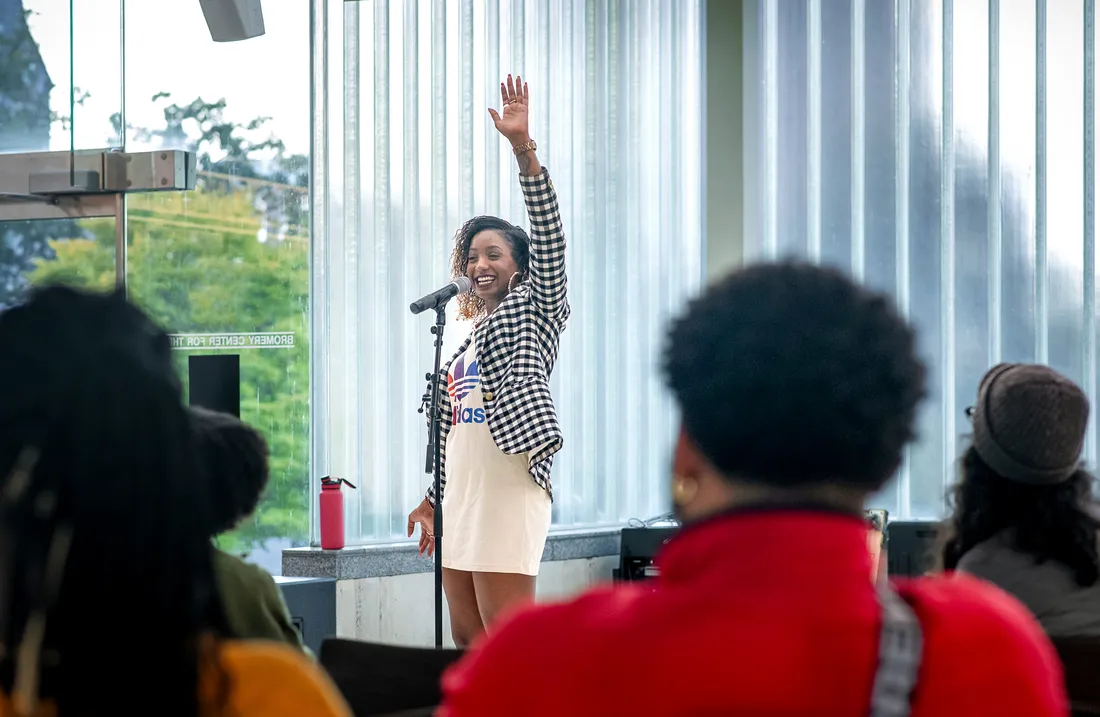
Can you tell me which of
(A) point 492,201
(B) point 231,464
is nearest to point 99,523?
(B) point 231,464

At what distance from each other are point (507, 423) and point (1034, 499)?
1962 millimetres

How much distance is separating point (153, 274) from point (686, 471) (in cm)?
366

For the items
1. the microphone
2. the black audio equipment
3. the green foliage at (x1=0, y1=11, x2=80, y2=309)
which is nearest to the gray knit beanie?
the microphone

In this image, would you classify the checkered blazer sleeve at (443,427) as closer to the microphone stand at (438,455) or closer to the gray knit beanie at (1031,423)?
the microphone stand at (438,455)

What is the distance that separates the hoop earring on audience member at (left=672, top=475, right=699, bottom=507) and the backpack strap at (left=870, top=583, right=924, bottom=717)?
0.16 metres

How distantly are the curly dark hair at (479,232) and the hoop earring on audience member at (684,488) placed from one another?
9.34 ft

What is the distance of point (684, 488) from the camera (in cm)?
94

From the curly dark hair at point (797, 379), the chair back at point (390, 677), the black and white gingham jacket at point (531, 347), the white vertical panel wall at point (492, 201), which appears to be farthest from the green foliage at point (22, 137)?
the curly dark hair at point (797, 379)

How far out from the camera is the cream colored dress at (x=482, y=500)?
358cm

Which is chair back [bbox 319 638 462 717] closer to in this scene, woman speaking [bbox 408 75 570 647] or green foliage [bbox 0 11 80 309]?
woman speaking [bbox 408 75 570 647]

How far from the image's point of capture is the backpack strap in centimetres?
81

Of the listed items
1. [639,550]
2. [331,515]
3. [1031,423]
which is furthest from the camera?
[639,550]

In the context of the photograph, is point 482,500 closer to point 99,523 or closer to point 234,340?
point 234,340

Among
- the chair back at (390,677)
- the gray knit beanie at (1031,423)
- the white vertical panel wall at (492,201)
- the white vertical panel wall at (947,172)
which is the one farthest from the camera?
the white vertical panel wall at (947,172)
